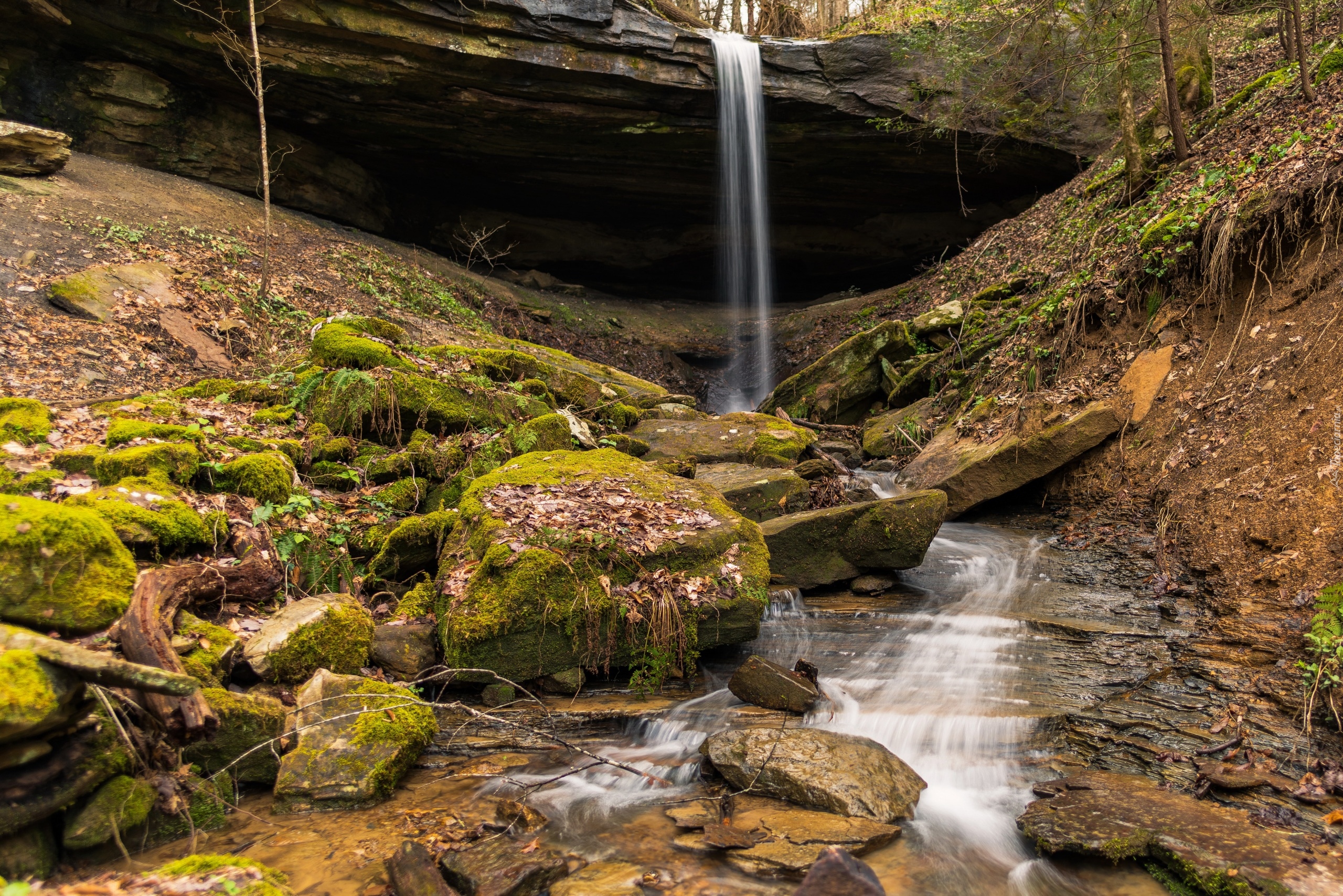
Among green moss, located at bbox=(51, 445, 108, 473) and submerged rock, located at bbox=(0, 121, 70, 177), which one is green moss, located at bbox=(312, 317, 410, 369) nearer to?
green moss, located at bbox=(51, 445, 108, 473)

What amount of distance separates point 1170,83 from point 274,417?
10.4 m

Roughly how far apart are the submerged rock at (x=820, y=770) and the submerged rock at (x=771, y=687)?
472 mm

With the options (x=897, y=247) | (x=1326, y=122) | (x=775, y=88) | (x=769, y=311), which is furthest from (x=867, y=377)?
(x=897, y=247)

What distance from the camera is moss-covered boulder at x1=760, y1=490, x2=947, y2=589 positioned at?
608 centimetres

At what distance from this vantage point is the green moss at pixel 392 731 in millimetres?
3580

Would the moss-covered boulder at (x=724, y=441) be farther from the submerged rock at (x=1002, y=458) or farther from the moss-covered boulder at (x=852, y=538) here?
the moss-covered boulder at (x=852, y=538)

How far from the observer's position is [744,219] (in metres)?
18.5

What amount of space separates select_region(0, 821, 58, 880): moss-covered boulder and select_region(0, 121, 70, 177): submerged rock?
39.3ft

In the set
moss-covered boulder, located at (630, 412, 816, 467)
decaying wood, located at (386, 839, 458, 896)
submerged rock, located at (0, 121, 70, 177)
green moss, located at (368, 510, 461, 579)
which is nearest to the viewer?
decaying wood, located at (386, 839, 458, 896)

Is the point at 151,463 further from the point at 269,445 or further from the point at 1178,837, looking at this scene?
the point at 1178,837

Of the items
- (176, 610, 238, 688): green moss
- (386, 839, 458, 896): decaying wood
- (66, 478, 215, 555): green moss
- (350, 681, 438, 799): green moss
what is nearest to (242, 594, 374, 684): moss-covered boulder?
(176, 610, 238, 688): green moss

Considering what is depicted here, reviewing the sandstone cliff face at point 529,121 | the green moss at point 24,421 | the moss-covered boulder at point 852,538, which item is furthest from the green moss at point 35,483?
the sandstone cliff face at point 529,121

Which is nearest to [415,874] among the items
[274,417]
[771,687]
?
[771,687]

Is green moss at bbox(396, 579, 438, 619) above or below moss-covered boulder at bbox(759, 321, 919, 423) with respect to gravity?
below
